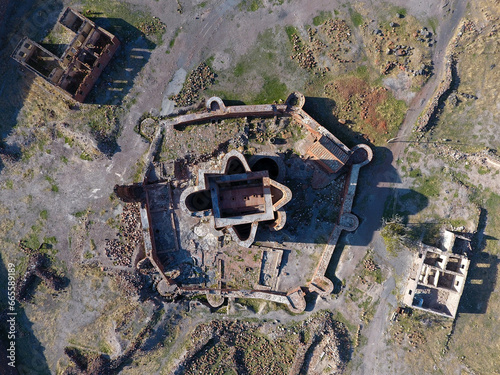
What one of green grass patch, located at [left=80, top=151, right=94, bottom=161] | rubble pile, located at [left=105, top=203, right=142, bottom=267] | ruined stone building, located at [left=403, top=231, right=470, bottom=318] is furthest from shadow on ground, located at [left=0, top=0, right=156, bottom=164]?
ruined stone building, located at [left=403, top=231, right=470, bottom=318]

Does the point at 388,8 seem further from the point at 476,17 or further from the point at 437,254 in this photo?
the point at 437,254

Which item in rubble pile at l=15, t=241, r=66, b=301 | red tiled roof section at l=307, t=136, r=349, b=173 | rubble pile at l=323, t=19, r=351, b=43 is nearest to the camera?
red tiled roof section at l=307, t=136, r=349, b=173

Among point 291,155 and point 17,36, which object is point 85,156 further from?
point 291,155

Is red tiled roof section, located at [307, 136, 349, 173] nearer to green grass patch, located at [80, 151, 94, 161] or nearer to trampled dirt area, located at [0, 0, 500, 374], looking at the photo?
trampled dirt area, located at [0, 0, 500, 374]

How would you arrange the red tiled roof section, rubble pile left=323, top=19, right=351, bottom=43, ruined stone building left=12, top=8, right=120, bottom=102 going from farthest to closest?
1. rubble pile left=323, top=19, right=351, bottom=43
2. ruined stone building left=12, top=8, right=120, bottom=102
3. the red tiled roof section

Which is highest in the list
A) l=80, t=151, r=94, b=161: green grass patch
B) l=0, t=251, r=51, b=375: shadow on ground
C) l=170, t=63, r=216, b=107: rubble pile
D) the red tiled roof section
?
l=170, t=63, r=216, b=107: rubble pile

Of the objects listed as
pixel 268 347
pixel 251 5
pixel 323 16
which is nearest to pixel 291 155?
pixel 323 16

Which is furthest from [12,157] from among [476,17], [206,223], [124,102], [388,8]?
[476,17]
